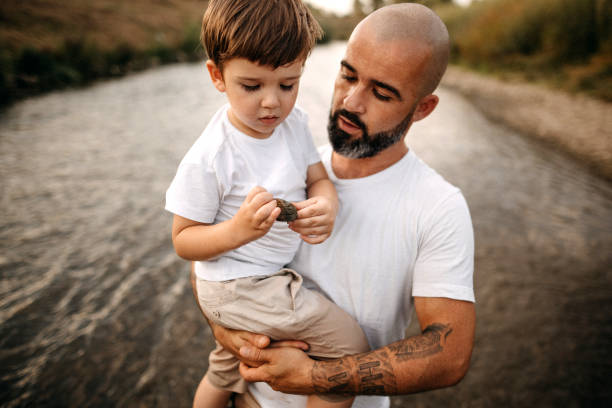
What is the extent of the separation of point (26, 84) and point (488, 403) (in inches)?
500

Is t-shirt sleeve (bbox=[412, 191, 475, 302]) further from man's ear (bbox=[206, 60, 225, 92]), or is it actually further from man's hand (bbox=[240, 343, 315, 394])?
man's ear (bbox=[206, 60, 225, 92])

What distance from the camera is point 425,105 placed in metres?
1.86

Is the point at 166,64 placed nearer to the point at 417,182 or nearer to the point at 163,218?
the point at 163,218

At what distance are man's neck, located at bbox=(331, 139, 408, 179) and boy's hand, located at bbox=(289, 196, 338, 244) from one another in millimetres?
428

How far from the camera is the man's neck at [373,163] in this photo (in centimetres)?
173

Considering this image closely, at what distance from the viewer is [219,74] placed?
4.51 feet

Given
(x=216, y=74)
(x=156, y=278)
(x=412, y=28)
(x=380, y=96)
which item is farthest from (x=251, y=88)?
(x=156, y=278)

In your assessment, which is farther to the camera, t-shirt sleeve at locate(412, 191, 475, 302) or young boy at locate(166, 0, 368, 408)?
t-shirt sleeve at locate(412, 191, 475, 302)

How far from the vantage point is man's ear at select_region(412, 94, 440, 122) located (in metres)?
1.81

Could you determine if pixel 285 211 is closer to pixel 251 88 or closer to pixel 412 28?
pixel 251 88

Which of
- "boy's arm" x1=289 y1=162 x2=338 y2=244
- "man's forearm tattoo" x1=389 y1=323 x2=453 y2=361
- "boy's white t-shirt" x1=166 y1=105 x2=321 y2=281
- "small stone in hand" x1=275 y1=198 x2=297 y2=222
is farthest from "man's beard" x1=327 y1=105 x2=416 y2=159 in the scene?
"man's forearm tattoo" x1=389 y1=323 x2=453 y2=361

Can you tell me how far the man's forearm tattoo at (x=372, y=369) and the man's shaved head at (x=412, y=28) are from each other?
122cm

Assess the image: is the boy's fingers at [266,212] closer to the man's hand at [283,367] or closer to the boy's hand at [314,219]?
the boy's hand at [314,219]

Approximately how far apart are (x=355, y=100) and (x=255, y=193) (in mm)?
821
